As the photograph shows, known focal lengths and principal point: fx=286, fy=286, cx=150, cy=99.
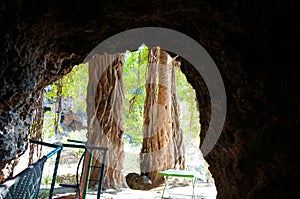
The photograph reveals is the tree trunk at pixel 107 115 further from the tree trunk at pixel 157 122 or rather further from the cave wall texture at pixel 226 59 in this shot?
the cave wall texture at pixel 226 59

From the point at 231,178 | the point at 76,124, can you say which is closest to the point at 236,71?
the point at 231,178

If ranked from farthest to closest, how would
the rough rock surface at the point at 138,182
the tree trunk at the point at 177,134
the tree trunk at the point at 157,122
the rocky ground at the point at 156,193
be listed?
1. the tree trunk at the point at 177,134
2. the tree trunk at the point at 157,122
3. the rough rock surface at the point at 138,182
4. the rocky ground at the point at 156,193

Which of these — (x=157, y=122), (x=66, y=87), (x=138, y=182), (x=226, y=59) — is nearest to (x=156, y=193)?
(x=138, y=182)

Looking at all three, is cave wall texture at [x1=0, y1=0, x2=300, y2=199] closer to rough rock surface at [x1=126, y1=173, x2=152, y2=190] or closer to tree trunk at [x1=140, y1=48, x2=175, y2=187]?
rough rock surface at [x1=126, y1=173, x2=152, y2=190]

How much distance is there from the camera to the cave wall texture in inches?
44.0

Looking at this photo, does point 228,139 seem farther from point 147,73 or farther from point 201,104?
point 147,73

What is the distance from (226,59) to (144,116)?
4.68 m

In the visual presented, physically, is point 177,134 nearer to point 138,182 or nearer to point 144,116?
point 144,116

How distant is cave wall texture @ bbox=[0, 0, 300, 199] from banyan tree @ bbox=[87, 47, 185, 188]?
323cm

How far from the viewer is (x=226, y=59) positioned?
4.92 feet

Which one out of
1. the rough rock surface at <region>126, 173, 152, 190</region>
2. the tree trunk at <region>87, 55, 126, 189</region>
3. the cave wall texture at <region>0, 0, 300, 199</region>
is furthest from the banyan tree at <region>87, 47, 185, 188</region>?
the cave wall texture at <region>0, 0, 300, 199</region>

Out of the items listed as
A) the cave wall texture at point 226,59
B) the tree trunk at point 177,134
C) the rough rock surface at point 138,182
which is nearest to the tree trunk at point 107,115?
the rough rock surface at point 138,182

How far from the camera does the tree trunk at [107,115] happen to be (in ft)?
16.7

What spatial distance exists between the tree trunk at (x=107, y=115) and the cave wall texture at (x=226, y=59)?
3.21 meters
